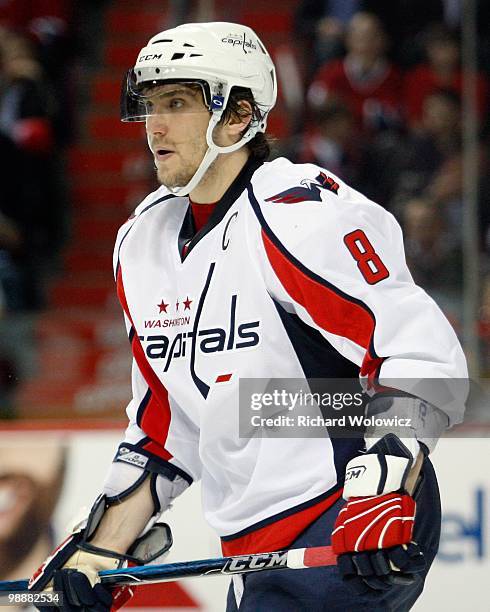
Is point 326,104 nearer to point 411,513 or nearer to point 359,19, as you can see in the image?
point 359,19

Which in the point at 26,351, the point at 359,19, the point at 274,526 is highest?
the point at 359,19

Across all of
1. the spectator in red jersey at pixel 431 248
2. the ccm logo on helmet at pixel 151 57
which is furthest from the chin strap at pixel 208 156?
the spectator in red jersey at pixel 431 248

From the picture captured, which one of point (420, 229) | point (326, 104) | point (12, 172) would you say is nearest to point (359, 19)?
point (326, 104)

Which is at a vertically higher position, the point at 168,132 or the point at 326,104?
the point at 168,132

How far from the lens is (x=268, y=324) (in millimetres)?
2049

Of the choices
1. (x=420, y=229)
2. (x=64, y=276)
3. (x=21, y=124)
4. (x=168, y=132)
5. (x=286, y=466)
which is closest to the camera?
(x=286, y=466)

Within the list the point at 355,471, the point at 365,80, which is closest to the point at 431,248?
the point at 365,80

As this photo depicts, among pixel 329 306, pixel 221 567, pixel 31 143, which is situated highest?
pixel 329 306

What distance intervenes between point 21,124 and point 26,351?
40.4 inches

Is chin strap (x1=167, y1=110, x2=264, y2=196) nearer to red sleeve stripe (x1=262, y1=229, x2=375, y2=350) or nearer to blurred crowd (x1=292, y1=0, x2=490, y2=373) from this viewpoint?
red sleeve stripe (x1=262, y1=229, x2=375, y2=350)

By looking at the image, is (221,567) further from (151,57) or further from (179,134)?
(151,57)

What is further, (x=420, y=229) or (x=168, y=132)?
(x=420, y=229)

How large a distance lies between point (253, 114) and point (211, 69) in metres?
0.12

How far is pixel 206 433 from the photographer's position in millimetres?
2127
